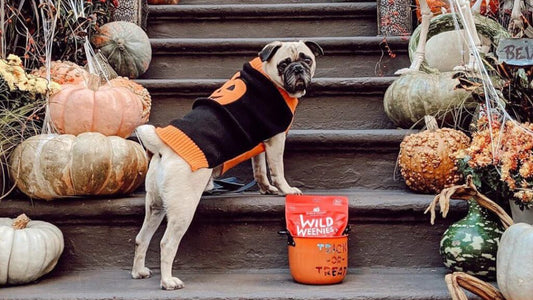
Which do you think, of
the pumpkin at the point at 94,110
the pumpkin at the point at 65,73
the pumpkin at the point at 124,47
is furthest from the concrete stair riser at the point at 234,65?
the pumpkin at the point at 94,110

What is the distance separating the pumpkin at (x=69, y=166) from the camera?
2.67m

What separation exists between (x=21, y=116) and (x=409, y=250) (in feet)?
5.75

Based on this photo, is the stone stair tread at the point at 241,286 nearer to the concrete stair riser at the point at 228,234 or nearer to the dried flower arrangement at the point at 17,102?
the concrete stair riser at the point at 228,234

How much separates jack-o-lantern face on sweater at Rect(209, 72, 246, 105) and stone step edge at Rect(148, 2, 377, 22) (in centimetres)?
167

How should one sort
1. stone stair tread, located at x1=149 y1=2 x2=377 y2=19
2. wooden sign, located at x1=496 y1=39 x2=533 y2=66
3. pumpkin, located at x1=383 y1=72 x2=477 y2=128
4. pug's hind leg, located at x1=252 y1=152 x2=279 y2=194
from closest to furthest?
wooden sign, located at x1=496 y1=39 x2=533 y2=66
pug's hind leg, located at x1=252 y1=152 x2=279 y2=194
pumpkin, located at x1=383 y1=72 x2=477 y2=128
stone stair tread, located at x1=149 y1=2 x2=377 y2=19

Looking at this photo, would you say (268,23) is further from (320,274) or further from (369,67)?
(320,274)

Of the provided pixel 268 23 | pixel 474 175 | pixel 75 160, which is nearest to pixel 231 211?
pixel 75 160

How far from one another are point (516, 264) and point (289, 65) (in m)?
1.18

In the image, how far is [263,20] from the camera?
4.41 meters

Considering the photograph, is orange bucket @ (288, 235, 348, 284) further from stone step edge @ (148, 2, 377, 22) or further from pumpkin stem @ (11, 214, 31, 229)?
stone step edge @ (148, 2, 377, 22)

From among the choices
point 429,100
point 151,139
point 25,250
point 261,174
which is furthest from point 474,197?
point 25,250

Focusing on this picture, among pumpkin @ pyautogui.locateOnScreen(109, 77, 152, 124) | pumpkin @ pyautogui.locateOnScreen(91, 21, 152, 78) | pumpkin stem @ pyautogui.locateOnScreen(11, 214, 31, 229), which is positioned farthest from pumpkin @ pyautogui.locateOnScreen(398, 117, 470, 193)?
pumpkin @ pyautogui.locateOnScreen(91, 21, 152, 78)

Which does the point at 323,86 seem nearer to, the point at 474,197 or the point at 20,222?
the point at 474,197

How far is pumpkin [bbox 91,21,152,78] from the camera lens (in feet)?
12.4
